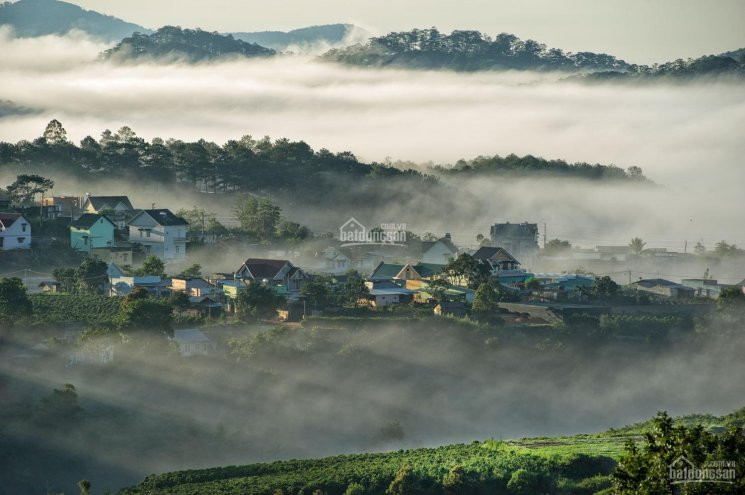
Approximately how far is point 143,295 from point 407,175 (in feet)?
123

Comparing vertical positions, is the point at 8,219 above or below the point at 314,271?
above

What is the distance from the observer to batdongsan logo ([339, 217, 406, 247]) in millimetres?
52938

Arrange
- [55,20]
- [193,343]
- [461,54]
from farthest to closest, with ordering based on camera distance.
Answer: [461,54], [55,20], [193,343]

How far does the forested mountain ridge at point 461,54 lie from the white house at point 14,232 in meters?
69.3

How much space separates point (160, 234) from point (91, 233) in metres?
2.64

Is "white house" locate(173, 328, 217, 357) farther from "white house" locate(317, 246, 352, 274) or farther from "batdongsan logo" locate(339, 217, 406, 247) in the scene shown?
"batdongsan logo" locate(339, 217, 406, 247)

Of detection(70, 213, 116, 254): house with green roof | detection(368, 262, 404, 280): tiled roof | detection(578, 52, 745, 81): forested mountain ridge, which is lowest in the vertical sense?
detection(368, 262, 404, 280): tiled roof

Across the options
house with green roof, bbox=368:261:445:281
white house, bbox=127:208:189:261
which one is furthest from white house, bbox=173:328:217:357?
white house, bbox=127:208:189:261

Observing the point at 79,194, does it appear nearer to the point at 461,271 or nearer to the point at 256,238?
the point at 256,238

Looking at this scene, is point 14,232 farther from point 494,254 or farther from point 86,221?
point 494,254

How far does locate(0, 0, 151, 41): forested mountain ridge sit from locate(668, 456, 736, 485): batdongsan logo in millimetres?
89664

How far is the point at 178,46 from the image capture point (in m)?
95.8

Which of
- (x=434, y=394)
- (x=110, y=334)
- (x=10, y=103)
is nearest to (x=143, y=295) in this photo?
(x=110, y=334)

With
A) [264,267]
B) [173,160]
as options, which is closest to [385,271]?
[264,267]
